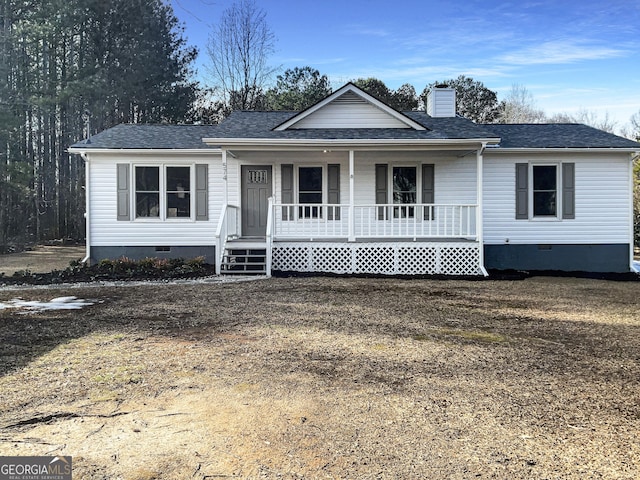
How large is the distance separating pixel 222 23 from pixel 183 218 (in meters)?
19.7

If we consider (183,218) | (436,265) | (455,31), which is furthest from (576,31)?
(183,218)

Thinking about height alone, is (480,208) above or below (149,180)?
below

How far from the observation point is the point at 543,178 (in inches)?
513

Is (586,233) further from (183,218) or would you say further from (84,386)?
(84,386)

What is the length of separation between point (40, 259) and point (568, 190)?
16124 mm

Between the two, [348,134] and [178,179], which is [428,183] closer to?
[348,134]

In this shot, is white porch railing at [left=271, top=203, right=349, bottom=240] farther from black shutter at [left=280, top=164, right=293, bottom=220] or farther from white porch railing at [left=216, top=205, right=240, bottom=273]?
white porch railing at [left=216, top=205, right=240, bottom=273]

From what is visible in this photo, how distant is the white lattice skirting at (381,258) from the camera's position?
11523 millimetres

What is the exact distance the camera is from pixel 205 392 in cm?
375

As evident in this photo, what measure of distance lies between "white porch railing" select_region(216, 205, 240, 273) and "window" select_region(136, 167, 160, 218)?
2.18 meters

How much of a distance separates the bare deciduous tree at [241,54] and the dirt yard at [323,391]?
2406 cm

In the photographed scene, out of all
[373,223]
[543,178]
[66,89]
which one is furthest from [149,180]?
[66,89]

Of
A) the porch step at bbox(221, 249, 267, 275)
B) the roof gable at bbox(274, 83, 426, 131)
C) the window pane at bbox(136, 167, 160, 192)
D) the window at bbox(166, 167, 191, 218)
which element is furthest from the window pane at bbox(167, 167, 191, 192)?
the roof gable at bbox(274, 83, 426, 131)

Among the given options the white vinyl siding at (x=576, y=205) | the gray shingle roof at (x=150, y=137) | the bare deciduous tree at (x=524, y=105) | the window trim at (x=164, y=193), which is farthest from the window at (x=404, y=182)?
the bare deciduous tree at (x=524, y=105)
